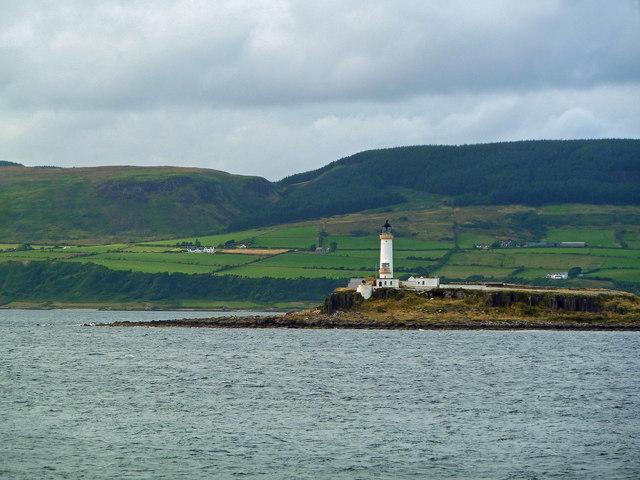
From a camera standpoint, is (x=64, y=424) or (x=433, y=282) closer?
(x=64, y=424)

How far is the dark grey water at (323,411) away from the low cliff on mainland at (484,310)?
466 inches

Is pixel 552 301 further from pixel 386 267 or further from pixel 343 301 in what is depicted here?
pixel 343 301

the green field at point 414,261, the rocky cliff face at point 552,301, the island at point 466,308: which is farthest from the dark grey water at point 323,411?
the green field at point 414,261

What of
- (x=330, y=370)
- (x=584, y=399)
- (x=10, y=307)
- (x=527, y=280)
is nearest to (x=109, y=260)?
(x=10, y=307)

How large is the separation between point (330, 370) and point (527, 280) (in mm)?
88531

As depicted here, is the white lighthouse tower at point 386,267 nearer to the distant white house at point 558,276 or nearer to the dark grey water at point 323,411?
the dark grey water at point 323,411

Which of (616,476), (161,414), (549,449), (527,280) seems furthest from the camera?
(527,280)

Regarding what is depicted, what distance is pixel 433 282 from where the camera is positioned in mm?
111938

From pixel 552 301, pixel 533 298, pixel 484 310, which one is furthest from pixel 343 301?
pixel 552 301

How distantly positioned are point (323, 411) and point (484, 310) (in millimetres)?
55153

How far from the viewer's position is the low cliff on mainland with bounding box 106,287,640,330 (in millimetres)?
103625

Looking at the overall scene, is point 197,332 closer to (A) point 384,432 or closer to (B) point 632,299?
(B) point 632,299

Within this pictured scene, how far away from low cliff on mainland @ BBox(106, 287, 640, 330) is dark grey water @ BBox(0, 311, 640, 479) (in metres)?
11.8

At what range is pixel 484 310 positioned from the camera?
4198 inches
